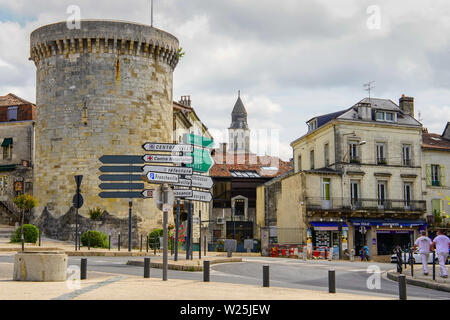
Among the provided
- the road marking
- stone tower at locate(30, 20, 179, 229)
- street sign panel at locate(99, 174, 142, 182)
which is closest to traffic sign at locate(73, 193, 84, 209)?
street sign panel at locate(99, 174, 142, 182)

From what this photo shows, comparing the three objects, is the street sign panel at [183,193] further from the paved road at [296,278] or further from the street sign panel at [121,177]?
the street sign panel at [121,177]

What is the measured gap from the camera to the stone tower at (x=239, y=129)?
11525 cm

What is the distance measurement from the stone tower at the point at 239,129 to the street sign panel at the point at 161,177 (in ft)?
328

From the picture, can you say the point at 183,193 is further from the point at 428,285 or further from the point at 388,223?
the point at 388,223

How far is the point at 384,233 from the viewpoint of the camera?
40.2 metres

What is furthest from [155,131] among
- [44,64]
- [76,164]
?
[44,64]

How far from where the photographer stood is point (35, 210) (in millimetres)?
32250

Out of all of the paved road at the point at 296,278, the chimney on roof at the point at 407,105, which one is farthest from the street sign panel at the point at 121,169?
the chimney on roof at the point at 407,105

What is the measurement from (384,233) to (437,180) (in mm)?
6588

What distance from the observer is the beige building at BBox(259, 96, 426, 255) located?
3872 cm

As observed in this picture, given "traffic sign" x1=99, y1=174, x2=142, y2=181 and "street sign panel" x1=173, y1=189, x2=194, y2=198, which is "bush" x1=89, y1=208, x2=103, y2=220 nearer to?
"traffic sign" x1=99, y1=174, x2=142, y2=181

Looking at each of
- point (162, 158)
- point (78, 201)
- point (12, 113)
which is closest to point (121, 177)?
point (78, 201)
